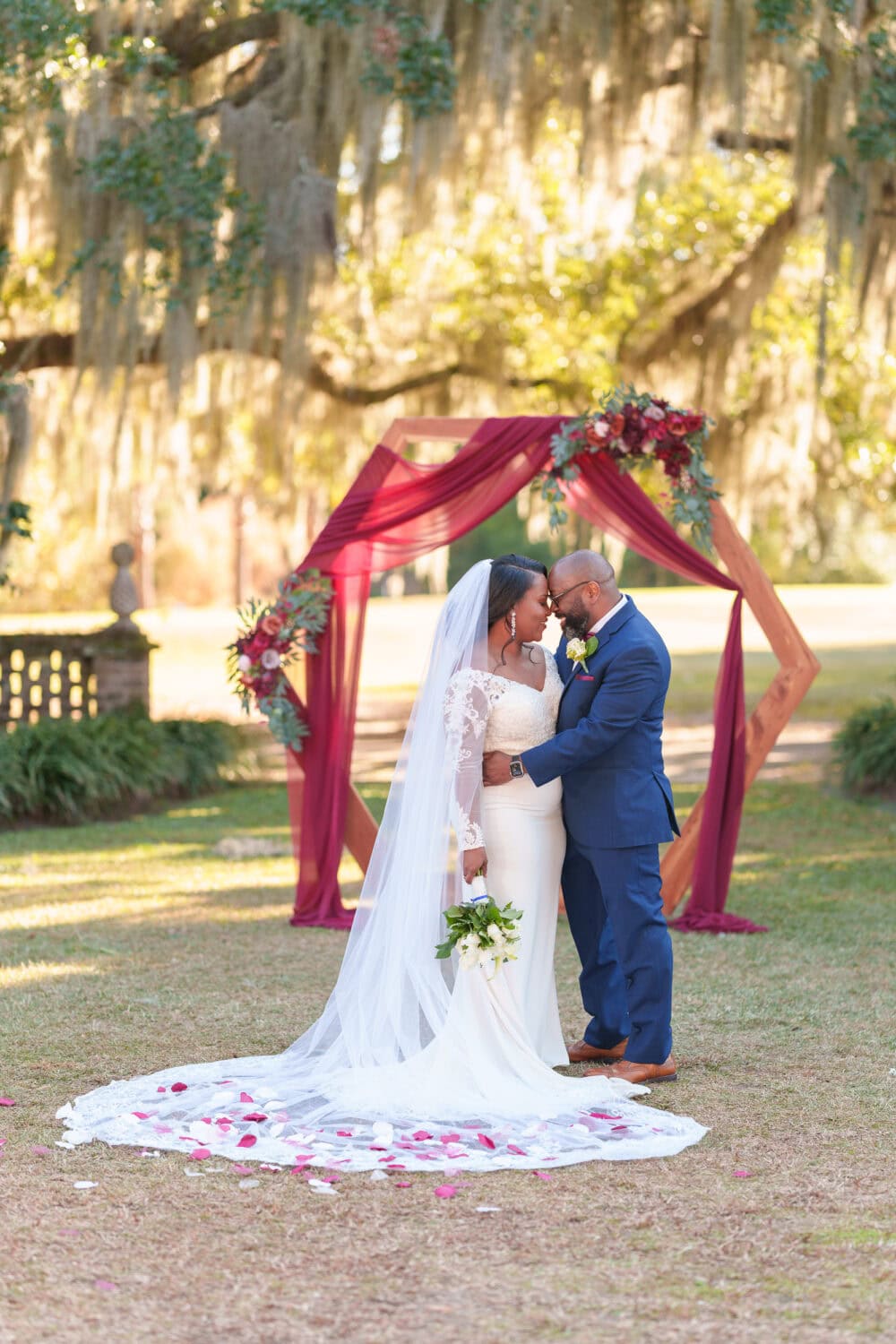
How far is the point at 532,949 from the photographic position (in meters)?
5.23

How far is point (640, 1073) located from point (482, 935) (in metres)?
0.70

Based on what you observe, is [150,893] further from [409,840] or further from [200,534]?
[200,534]

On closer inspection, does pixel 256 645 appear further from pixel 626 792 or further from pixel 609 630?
pixel 626 792

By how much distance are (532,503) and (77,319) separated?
5.11m

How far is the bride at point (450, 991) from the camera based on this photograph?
4.67 metres

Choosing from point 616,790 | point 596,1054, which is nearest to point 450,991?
point 596,1054

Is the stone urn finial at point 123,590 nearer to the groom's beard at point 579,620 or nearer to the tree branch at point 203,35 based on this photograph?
the tree branch at point 203,35

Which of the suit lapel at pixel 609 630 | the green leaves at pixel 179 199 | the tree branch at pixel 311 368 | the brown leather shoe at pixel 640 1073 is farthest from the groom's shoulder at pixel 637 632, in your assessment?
the tree branch at pixel 311 368

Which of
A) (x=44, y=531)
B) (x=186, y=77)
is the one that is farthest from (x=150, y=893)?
(x=44, y=531)

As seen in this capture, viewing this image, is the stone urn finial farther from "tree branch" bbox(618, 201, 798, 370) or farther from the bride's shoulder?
the bride's shoulder

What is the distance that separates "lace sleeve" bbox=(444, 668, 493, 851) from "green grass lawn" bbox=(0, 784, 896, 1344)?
1.04 m

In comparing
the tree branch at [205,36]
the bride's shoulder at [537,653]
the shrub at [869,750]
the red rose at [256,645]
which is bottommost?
the shrub at [869,750]

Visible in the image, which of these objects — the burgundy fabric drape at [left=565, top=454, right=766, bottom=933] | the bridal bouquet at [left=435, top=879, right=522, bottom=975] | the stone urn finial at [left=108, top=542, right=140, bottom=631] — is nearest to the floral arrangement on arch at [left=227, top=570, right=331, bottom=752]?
the burgundy fabric drape at [left=565, top=454, right=766, bottom=933]

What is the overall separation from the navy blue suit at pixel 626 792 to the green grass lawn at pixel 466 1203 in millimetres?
359
